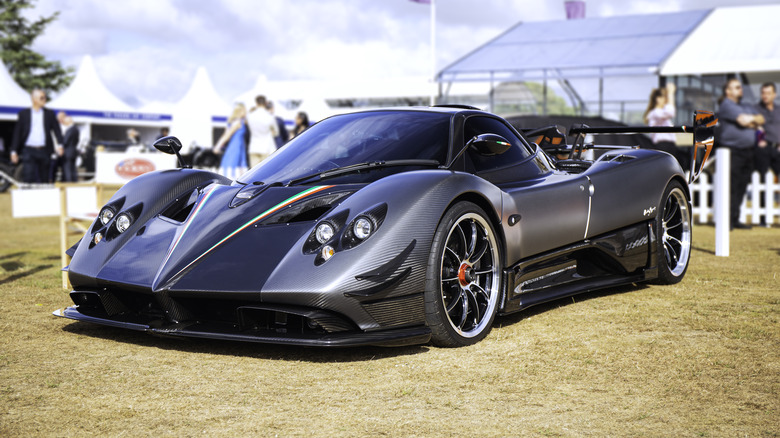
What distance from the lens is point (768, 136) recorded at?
12.6 m

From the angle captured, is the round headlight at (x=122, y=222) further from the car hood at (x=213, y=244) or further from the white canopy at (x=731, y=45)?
the white canopy at (x=731, y=45)

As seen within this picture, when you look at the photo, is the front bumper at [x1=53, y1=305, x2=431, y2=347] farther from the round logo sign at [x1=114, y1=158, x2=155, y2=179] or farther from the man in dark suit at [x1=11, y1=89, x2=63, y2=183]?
the man in dark suit at [x1=11, y1=89, x2=63, y2=183]

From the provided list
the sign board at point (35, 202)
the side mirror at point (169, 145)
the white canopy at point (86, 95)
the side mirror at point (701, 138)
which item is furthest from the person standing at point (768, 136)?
the white canopy at point (86, 95)

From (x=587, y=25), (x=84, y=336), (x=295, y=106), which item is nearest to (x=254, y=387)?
(x=84, y=336)

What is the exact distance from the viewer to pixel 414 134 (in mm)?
4801

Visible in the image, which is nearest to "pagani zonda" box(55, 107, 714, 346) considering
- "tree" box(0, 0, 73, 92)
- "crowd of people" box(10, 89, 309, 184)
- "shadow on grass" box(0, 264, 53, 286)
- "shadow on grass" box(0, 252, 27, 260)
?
"shadow on grass" box(0, 264, 53, 286)

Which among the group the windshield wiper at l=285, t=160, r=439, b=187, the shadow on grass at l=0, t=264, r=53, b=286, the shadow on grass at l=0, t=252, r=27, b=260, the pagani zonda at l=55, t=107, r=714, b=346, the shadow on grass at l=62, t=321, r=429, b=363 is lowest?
the shadow on grass at l=0, t=252, r=27, b=260

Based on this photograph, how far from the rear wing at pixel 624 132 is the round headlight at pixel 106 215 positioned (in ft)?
10.4

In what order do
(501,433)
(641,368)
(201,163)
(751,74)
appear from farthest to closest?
(201,163)
(751,74)
(641,368)
(501,433)

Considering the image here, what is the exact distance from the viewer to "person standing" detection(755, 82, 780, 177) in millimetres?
12297

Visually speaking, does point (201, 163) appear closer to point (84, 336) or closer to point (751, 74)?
point (751, 74)

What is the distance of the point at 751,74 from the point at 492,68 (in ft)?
19.0

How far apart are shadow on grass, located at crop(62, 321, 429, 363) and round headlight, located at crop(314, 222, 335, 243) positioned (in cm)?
58

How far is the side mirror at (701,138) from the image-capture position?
21.2ft
